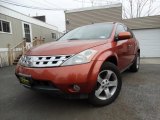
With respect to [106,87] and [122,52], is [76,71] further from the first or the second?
[122,52]

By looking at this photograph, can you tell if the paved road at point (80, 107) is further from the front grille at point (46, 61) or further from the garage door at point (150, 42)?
the garage door at point (150, 42)

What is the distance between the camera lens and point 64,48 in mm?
3211

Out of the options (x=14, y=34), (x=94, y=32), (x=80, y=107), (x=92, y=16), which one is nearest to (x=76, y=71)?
(x=80, y=107)

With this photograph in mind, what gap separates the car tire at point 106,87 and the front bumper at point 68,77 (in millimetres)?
244

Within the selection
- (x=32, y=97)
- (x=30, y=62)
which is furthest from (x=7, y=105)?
(x=30, y=62)

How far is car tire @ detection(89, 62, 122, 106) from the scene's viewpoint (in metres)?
3.22

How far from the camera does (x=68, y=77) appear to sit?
286 centimetres

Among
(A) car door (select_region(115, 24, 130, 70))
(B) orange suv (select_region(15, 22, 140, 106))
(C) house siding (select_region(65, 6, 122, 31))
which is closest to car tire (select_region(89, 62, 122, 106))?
(B) orange suv (select_region(15, 22, 140, 106))

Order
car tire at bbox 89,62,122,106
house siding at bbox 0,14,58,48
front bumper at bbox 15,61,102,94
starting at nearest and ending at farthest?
front bumper at bbox 15,61,102,94
car tire at bbox 89,62,122,106
house siding at bbox 0,14,58,48

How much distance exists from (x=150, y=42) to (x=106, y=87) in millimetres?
15761

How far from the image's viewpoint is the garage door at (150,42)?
17.6m

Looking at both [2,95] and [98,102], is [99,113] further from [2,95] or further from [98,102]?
[2,95]

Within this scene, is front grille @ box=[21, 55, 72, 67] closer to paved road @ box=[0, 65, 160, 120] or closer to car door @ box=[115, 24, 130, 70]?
paved road @ box=[0, 65, 160, 120]

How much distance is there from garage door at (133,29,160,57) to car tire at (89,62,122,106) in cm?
1544
